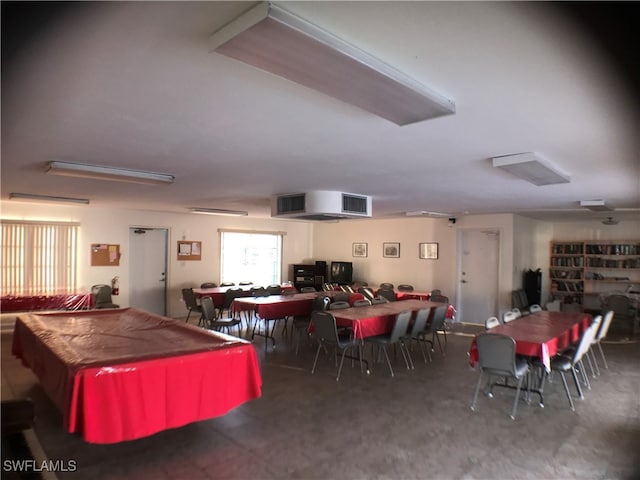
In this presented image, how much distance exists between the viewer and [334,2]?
1.41m

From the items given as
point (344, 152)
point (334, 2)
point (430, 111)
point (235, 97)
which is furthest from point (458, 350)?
point (334, 2)

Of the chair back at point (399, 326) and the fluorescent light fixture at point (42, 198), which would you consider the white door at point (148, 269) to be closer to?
the fluorescent light fixture at point (42, 198)

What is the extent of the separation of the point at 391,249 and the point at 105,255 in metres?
6.85

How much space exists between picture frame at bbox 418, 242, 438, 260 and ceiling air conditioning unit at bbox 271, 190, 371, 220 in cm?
431

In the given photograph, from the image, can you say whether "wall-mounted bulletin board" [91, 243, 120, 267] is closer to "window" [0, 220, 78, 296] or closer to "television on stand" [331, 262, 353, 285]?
"window" [0, 220, 78, 296]

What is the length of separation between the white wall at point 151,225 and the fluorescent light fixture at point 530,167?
25.7 ft

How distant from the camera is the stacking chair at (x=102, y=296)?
800 centimetres

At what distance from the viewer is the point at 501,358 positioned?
13.3ft

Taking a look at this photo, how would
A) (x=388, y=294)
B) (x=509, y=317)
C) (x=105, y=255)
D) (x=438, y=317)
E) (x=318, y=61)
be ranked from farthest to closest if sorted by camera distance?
(x=105, y=255) < (x=388, y=294) < (x=438, y=317) < (x=509, y=317) < (x=318, y=61)

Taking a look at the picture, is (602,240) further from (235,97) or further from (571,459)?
(235,97)

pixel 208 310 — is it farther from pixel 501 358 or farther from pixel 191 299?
pixel 501 358

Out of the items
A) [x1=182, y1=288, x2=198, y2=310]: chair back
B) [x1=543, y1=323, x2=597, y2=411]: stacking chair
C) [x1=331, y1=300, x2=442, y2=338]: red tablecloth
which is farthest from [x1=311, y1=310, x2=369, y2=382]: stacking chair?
[x1=182, y1=288, x2=198, y2=310]: chair back

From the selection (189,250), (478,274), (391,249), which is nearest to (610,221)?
(478,274)

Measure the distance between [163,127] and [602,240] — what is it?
1077 centimetres
